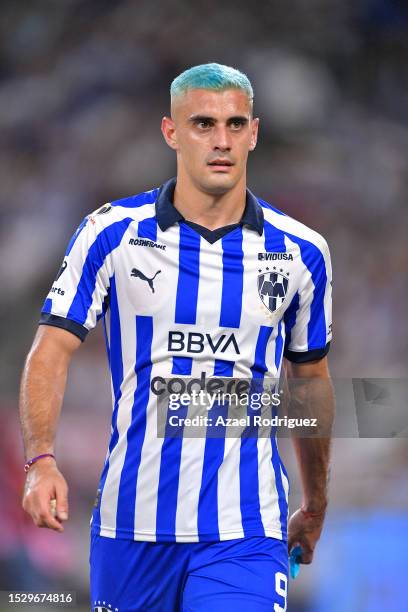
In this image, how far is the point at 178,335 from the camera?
281cm

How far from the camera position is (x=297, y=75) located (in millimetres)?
5531

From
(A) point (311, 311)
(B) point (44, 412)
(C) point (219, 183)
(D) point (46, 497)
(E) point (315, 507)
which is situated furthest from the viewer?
(E) point (315, 507)

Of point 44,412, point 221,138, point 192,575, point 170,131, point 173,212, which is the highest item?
point 170,131

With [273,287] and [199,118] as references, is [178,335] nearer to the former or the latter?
[273,287]

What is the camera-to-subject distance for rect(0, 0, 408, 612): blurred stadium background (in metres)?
5.48

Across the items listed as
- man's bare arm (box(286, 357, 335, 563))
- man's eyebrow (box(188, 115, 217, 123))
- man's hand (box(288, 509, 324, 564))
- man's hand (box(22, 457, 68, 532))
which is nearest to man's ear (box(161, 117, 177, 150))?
man's eyebrow (box(188, 115, 217, 123))

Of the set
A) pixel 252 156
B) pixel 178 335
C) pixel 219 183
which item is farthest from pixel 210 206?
pixel 252 156

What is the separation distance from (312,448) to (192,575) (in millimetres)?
597

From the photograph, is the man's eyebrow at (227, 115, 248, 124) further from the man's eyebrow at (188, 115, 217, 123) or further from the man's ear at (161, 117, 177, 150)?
the man's ear at (161, 117, 177, 150)

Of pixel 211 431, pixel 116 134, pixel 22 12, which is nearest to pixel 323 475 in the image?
pixel 211 431

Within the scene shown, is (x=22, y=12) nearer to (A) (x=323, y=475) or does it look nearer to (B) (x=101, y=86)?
(B) (x=101, y=86)

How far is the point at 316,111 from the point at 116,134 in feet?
3.25

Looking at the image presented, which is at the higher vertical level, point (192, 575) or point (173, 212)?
point (173, 212)

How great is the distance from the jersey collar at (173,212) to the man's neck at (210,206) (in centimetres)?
3
